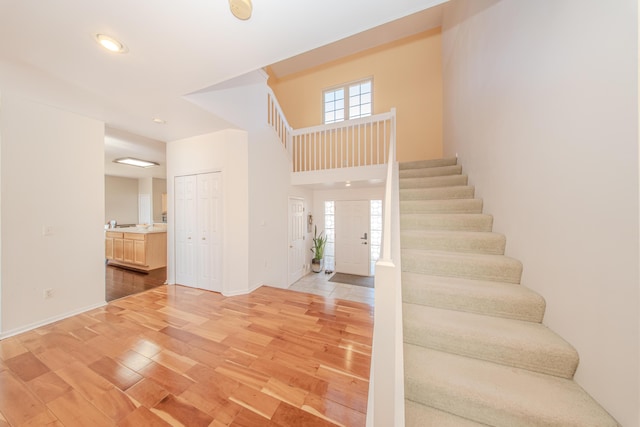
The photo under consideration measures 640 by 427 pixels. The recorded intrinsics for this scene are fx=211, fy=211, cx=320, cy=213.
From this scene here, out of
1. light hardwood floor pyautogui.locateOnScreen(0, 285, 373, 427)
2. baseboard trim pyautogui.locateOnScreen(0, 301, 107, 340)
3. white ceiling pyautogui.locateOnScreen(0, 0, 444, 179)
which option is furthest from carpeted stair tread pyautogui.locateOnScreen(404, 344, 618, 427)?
baseboard trim pyautogui.locateOnScreen(0, 301, 107, 340)

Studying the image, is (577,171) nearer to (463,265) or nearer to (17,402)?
(463,265)

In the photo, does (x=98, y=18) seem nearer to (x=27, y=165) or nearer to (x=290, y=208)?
(x=27, y=165)

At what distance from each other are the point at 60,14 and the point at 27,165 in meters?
1.97

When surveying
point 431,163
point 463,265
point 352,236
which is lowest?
point 352,236

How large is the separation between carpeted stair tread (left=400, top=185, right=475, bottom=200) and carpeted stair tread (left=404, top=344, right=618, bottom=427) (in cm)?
177

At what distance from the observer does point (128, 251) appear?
15.8ft

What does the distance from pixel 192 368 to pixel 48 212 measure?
2.54 metres

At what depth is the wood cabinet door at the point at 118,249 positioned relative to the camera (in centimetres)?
496

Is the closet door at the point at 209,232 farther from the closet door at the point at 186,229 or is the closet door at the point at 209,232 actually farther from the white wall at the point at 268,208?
the white wall at the point at 268,208

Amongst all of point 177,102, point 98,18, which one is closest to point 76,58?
point 98,18

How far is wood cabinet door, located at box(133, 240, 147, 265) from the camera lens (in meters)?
4.52

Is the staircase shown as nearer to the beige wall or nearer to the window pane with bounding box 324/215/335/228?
the beige wall

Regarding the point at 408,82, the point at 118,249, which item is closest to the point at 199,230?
the point at 118,249

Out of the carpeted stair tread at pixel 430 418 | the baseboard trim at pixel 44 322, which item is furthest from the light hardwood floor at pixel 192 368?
the carpeted stair tread at pixel 430 418
